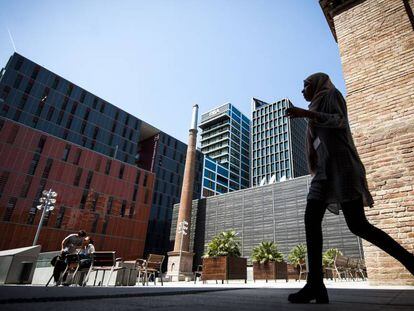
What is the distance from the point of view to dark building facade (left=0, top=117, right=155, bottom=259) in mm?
32406

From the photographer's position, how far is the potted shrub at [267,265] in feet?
36.8

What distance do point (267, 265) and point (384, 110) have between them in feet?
27.8

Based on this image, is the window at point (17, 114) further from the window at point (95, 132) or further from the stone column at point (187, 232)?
the stone column at point (187, 232)

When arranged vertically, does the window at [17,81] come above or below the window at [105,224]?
above

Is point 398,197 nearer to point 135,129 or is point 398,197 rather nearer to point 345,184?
point 345,184

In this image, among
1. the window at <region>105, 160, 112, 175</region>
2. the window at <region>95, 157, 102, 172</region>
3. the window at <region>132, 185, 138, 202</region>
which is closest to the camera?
the window at <region>95, 157, 102, 172</region>

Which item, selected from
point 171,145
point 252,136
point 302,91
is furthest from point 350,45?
point 252,136

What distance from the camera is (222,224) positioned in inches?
1059

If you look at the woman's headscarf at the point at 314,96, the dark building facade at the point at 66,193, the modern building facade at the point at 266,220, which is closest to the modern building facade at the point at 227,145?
the dark building facade at the point at 66,193

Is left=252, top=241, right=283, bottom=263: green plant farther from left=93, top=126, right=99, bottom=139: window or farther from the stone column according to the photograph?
left=93, top=126, right=99, bottom=139: window

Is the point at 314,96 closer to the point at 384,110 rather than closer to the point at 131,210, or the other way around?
the point at 384,110

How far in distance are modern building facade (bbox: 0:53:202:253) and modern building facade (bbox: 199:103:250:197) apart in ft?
36.1

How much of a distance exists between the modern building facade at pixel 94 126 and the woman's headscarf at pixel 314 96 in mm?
40888

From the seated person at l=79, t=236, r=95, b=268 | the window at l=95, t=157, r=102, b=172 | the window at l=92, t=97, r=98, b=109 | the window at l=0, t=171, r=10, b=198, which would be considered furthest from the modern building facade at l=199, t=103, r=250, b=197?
the seated person at l=79, t=236, r=95, b=268
